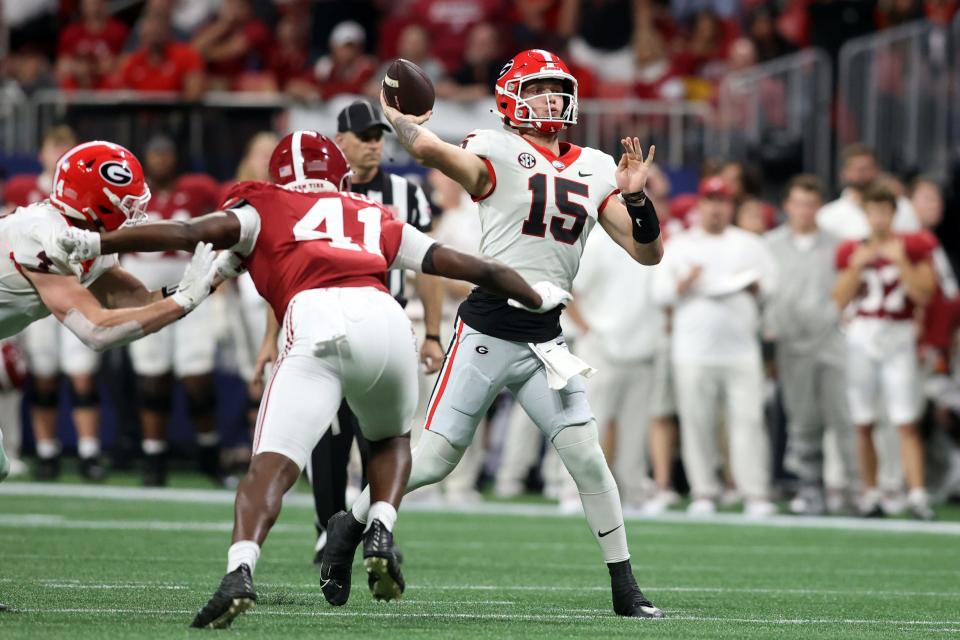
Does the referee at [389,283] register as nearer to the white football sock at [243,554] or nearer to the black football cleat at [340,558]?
the black football cleat at [340,558]

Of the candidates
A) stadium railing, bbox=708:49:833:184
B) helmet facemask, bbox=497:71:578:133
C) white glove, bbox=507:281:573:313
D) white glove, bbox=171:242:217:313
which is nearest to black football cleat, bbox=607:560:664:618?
white glove, bbox=507:281:573:313

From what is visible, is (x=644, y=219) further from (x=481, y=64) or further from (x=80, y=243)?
(x=481, y=64)

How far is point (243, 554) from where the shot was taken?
530cm

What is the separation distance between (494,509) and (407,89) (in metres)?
5.80

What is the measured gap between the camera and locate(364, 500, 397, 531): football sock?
5785 millimetres

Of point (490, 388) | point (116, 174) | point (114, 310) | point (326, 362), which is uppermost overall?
point (116, 174)

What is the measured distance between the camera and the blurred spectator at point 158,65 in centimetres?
1474

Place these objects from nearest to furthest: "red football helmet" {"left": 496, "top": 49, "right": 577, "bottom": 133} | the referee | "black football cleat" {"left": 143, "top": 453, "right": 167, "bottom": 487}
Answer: "red football helmet" {"left": 496, "top": 49, "right": 577, "bottom": 133} → the referee → "black football cleat" {"left": 143, "top": 453, "right": 167, "bottom": 487}

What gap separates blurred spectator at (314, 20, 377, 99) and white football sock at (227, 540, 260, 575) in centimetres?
968

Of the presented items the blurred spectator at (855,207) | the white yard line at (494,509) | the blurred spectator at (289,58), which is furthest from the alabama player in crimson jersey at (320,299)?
the blurred spectator at (289,58)

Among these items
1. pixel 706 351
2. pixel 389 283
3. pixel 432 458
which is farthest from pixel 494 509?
pixel 432 458

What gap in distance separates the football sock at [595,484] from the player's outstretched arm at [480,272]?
0.79m

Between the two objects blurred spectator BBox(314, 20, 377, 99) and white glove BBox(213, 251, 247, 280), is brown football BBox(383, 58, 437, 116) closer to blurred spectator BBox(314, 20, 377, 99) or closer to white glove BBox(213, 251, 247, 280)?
white glove BBox(213, 251, 247, 280)

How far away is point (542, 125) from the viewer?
21.7 ft
